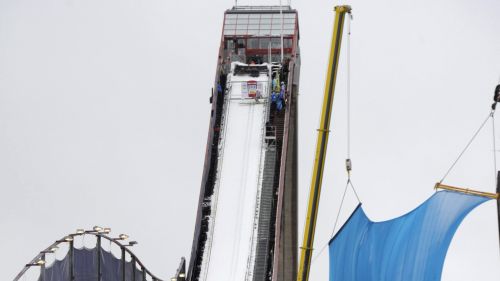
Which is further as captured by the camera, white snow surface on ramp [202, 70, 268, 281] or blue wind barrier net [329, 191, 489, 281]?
white snow surface on ramp [202, 70, 268, 281]

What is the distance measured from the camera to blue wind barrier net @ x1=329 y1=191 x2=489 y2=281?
32.8 meters

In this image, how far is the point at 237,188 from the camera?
192ft

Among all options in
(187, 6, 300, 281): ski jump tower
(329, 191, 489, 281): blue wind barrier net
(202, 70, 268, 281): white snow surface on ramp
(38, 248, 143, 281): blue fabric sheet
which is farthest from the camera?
(187, 6, 300, 281): ski jump tower

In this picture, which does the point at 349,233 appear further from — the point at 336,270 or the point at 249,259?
the point at 249,259

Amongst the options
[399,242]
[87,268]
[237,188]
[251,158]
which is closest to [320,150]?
[399,242]

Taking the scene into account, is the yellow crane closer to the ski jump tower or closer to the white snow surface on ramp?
the ski jump tower

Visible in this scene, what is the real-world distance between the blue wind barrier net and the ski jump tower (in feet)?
67.3

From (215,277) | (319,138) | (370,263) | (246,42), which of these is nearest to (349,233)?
(370,263)

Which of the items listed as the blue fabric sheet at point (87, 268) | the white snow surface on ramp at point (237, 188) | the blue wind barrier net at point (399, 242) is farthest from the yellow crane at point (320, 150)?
the white snow surface on ramp at point (237, 188)

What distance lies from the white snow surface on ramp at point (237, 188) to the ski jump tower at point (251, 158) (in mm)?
41

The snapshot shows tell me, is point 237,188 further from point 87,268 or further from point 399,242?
point 399,242

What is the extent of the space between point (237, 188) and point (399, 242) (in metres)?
25.7

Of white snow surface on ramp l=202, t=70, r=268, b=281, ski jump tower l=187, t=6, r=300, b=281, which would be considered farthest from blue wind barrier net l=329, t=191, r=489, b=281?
white snow surface on ramp l=202, t=70, r=268, b=281

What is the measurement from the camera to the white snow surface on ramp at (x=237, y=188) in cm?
5447
